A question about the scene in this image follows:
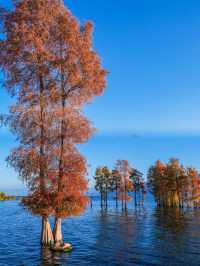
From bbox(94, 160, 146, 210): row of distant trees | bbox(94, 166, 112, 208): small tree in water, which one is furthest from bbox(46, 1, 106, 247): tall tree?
bbox(94, 166, 112, 208): small tree in water

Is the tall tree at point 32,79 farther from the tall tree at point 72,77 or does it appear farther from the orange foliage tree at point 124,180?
the orange foliage tree at point 124,180

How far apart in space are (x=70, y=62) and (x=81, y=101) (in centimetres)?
348

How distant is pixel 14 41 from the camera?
22.6 meters

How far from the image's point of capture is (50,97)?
23.1 m

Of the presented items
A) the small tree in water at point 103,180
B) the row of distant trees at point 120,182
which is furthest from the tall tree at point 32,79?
the small tree in water at point 103,180

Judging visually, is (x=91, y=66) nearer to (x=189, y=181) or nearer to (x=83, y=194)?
(x=83, y=194)

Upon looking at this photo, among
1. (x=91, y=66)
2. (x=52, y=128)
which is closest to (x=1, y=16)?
(x=91, y=66)

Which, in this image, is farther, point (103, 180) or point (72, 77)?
point (103, 180)

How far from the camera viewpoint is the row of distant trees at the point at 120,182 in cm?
9581

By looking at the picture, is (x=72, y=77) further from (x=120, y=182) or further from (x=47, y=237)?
(x=120, y=182)

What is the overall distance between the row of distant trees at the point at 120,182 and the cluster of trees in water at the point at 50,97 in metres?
71.7

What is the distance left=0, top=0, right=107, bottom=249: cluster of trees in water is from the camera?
72.4ft

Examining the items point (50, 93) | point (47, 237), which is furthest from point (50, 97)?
point (47, 237)

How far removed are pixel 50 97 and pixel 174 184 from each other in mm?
87108
